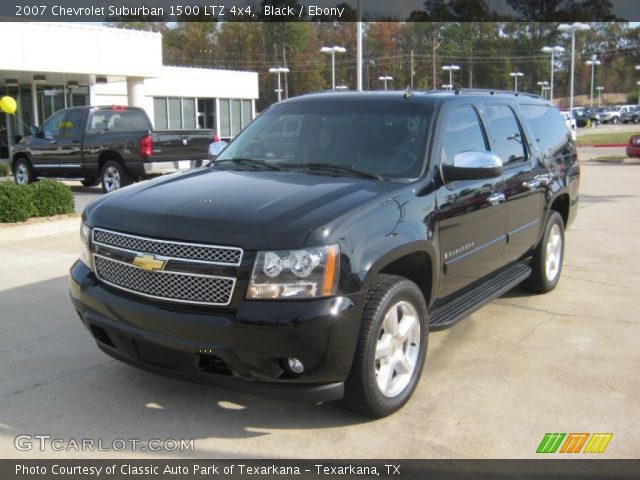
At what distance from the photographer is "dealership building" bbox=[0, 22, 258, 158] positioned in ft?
69.8

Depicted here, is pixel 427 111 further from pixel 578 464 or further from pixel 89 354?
pixel 89 354

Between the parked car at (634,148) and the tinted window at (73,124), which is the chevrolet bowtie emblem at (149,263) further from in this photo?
the parked car at (634,148)

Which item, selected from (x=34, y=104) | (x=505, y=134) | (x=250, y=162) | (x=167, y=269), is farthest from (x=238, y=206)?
(x=34, y=104)

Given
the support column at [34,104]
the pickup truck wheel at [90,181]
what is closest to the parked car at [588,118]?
the support column at [34,104]

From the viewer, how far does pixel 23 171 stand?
54.1ft

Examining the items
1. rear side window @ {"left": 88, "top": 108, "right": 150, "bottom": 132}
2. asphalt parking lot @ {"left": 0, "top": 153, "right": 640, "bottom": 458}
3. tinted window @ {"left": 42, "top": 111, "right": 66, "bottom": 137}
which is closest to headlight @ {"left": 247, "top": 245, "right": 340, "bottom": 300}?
asphalt parking lot @ {"left": 0, "top": 153, "right": 640, "bottom": 458}

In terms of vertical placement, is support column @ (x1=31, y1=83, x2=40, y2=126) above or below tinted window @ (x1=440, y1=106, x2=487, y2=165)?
above

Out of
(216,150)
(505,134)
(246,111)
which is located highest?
(246,111)

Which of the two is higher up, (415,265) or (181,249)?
(181,249)

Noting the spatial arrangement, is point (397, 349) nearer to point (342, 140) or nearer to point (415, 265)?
point (415, 265)

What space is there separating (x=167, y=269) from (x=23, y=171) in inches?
571

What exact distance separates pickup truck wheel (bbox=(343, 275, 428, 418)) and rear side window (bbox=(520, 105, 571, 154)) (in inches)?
115

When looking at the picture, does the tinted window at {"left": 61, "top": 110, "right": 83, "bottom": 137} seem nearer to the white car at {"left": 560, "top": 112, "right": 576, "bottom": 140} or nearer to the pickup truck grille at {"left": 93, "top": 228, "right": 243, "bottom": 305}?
the white car at {"left": 560, "top": 112, "right": 576, "bottom": 140}

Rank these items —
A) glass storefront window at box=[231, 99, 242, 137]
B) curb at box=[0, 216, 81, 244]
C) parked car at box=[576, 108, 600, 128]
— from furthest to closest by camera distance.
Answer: parked car at box=[576, 108, 600, 128]
glass storefront window at box=[231, 99, 242, 137]
curb at box=[0, 216, 81, 244]
